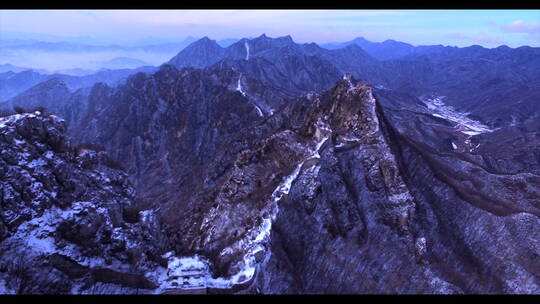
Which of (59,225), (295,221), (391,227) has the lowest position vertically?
(391,227)

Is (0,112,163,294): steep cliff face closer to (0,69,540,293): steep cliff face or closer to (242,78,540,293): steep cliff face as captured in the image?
(0,69,540,293): steep cliff face

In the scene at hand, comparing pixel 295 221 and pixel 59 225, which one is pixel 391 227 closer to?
pixel 295 221

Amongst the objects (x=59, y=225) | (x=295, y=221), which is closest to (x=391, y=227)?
(x=295, y=221)

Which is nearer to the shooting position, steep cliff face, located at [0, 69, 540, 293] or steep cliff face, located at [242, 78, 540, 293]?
steep cliff face, located at [0, 69, 540, 293]

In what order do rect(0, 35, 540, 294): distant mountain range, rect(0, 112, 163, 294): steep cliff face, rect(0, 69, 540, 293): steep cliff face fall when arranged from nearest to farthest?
rect(0, 112, 163, 294): steep cliff face < rect(0, 35, 540, 294): distant mountain range < rect(0, 69, 540, 293): steep cliff face

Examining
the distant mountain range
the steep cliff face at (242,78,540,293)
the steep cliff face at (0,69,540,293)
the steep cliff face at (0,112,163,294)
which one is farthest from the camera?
the steep cliff face at (242,78,540,293)

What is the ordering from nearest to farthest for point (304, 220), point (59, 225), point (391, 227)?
point (59, 225) < point (391, 227) < point (304, 220)

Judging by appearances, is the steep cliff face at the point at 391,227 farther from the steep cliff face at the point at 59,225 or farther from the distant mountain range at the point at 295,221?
the steep cliff face at the point at 59,225

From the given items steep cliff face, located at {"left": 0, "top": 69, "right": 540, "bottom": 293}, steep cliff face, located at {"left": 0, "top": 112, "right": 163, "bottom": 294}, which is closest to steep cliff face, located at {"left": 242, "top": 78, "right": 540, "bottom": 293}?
steep cliff face, located at {"left": 0, "top": 69, "right": 540, "bottom": 293}

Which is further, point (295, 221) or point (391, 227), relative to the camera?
point (391, 227)
